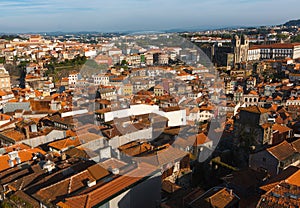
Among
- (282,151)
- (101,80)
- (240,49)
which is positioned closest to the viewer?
(282,151)

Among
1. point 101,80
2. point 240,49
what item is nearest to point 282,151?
point 101,80

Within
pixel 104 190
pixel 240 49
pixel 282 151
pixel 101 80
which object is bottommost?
pixel 282 151

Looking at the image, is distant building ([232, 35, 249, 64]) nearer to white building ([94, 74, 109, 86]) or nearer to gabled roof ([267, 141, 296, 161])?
white building ([94, 74, 109, 86])

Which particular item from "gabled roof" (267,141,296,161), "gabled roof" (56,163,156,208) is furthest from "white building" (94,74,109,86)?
"gabled roof" (56,163,156,208)

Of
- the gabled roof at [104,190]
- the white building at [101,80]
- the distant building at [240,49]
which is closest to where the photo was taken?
the gabled roof at [104,190]

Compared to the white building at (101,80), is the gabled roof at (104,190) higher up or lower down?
higher up

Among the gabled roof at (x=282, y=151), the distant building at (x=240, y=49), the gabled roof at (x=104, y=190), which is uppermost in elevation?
the distant building at (x=240, y=49)

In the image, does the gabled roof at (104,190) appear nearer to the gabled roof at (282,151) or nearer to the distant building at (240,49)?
the gabled roof at (282,151)

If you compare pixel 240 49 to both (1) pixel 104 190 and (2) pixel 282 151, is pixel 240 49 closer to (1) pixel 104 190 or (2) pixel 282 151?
(2) pixel 282 151

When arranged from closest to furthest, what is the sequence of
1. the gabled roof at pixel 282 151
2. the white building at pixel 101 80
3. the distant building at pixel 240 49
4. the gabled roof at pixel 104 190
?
the gabled roof at pixel 104 190 < the gabled roof at pixel 282 151 < the white building at pixel 101 80 < the distant building at pixel 240 49

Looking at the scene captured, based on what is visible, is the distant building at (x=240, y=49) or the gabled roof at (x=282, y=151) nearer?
the gabled roof at (x=282, y=151)

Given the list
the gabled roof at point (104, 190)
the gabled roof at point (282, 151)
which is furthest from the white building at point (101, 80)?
the gabled roof at point (104, 190)

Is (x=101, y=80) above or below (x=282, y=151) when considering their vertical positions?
above
